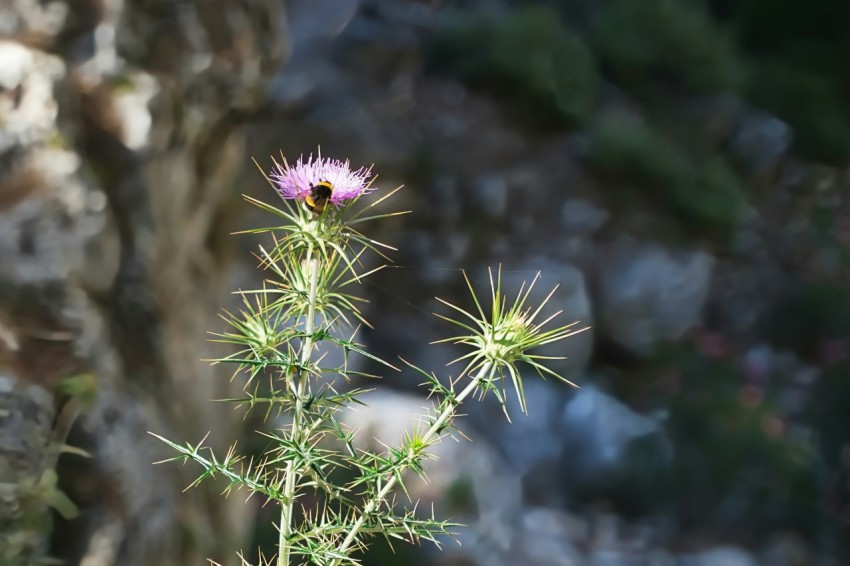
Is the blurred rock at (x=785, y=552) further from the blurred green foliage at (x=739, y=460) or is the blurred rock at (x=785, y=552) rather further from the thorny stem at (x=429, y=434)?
the thorny stem at (x=429, y=434)

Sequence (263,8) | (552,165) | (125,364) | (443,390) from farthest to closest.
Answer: (552,165), (263,8), (125,364), (443,390)

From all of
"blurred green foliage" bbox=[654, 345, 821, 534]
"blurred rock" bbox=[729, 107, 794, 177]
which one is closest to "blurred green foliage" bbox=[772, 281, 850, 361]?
"blurred green foliage" bbox=[654, 345, 821, 534]

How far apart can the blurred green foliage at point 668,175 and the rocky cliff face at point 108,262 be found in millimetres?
2812

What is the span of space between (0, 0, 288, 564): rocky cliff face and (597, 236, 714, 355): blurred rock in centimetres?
259

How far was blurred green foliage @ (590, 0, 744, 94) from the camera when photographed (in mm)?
4426

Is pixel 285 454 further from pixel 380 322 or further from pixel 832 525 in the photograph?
pixel 832 525

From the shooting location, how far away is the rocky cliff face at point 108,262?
3.68 ft

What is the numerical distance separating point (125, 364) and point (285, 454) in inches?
29.2

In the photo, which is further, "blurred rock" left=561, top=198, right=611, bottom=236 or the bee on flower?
"blurred rock" left=561, top=198, right=611, bottom=236

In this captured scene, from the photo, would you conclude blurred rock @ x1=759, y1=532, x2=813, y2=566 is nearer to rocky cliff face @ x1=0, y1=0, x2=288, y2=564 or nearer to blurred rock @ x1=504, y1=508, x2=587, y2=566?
blurred rock @ x1=504, y1=508, x2=587, y2=566

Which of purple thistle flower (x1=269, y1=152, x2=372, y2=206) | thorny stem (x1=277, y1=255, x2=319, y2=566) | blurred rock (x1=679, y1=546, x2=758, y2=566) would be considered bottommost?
thorny stem (x1=277, y1=255, x2=319, y2=566)

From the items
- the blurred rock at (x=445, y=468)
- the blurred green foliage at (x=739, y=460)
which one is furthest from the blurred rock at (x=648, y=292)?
the blurred rock at (x=445, y=468)

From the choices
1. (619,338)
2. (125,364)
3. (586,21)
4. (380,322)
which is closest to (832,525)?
(619,338)

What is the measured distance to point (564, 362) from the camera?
3648 millimetres
